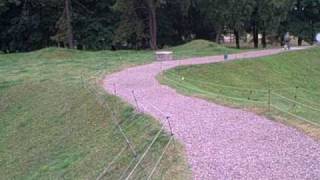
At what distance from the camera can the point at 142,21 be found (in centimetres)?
4609

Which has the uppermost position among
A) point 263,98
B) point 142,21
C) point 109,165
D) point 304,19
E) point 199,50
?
point 142,21

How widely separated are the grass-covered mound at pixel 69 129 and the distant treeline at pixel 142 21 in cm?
1586

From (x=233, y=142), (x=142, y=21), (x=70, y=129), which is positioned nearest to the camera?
(x=233, y=142)

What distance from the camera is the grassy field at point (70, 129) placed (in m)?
11.9

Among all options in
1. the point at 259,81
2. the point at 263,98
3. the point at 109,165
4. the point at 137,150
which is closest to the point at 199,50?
the point at 259,81

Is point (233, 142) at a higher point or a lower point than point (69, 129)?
higher

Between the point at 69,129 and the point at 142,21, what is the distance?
96.6 ft

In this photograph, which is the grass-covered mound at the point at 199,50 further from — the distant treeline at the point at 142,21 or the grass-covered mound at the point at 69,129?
the distant treeline at the point at 142,21

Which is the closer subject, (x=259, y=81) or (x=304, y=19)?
(x=259, y=81)

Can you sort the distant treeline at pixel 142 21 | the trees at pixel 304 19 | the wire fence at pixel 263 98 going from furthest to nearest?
the trees at pixel 304 19 < the distant treeline at pixel 142 21 < the wire fence at pixel 263 98

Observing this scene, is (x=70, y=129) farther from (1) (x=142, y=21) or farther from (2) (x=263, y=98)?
(1) (x=142, y=21)

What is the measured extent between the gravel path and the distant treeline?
28.4 meters

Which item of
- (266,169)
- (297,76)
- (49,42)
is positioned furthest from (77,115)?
(49,42)

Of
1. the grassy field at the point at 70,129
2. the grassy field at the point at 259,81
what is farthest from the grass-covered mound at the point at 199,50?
the grassy field at the point at 70,129
